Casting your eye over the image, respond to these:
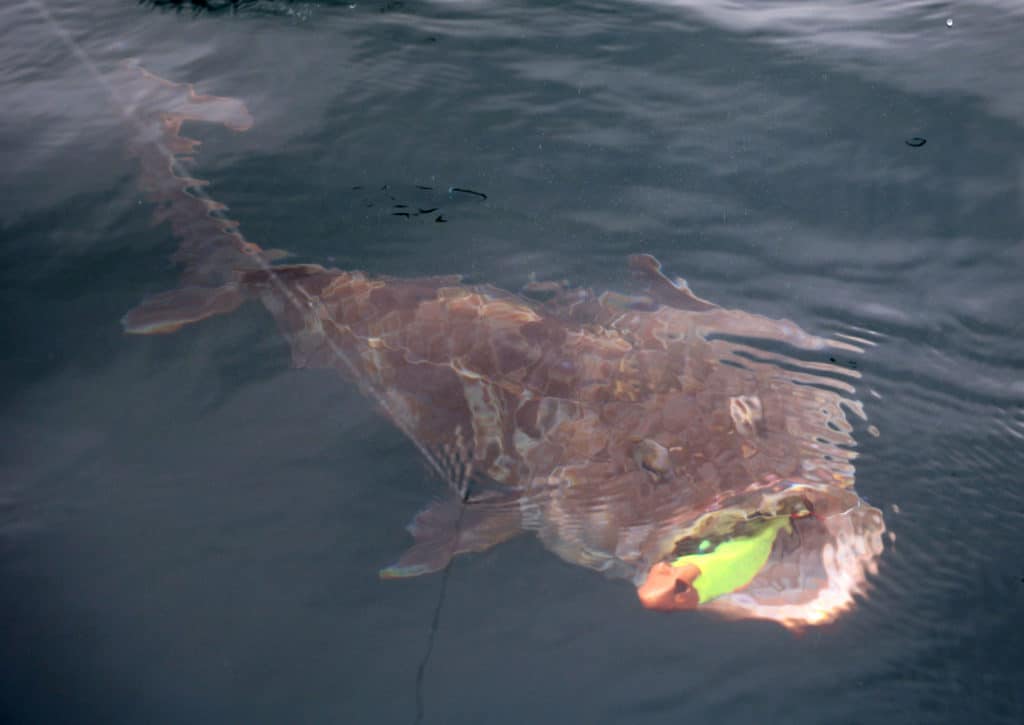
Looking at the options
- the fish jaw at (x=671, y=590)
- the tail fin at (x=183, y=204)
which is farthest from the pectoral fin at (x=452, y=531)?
the tail fin at (x=183, y=204)

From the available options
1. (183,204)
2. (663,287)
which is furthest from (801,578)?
(183,204)

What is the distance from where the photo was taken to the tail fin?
353cm

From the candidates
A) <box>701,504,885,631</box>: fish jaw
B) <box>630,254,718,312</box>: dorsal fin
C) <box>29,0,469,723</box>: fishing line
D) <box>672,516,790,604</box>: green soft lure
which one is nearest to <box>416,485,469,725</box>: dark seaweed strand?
<box>29,0,469,723</box>: fishing line

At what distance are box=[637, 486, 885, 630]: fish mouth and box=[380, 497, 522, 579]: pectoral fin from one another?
587 mm

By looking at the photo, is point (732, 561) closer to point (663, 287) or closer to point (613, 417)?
point (613, 417)

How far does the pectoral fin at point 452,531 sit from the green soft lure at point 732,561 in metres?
0.69

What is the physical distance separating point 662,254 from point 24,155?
378 centimetres

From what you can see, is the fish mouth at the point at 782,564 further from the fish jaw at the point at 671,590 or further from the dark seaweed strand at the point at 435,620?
the dark seaweed strand at the point at 435,620

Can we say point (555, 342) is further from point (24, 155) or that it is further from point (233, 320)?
point (24, 155)

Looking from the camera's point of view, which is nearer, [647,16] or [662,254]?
[662,254]

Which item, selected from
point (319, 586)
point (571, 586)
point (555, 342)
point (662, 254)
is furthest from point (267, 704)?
point (662, 254)

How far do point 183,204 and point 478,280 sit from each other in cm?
175

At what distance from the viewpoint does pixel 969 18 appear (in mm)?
4848

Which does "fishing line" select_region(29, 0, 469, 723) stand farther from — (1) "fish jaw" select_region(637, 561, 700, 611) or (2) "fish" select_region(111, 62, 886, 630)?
(1) "fish jaw" select_region(637, 561, 700, 611)
